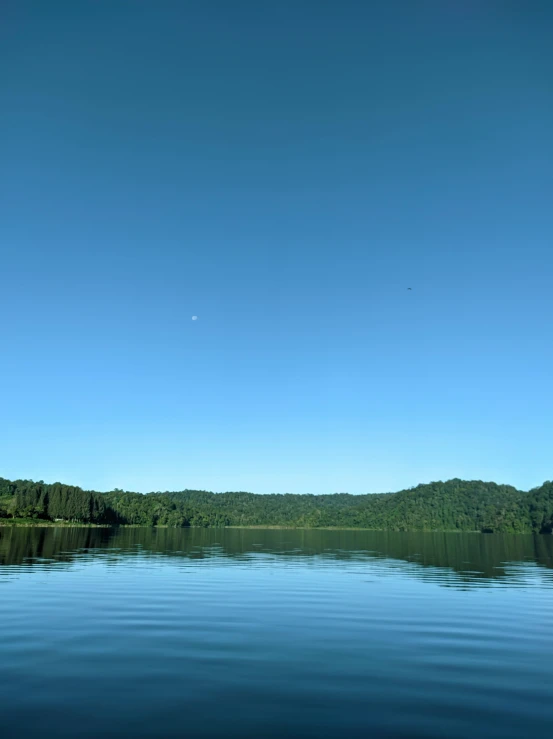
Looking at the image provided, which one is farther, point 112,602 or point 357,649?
point 112,602

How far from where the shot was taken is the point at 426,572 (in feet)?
194

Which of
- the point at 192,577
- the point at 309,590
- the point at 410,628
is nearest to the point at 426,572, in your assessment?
the point at 309,590

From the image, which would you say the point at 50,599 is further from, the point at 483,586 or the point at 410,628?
the point at 483,586

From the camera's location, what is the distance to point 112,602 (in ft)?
112

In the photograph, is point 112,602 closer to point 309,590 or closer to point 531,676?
point 309,590

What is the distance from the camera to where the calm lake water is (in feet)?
46.2

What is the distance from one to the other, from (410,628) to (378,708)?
13746 millimetres

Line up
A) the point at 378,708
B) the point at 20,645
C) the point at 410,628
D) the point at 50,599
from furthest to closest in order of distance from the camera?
the point at 50,599 → the point at 410,628 → the point at 20,645 → the point at 378,708

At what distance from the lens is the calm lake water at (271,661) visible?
14086mm

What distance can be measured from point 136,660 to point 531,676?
1473 centimetres

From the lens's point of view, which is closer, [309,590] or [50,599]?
[50,599]

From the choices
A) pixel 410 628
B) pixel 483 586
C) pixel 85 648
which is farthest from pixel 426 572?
pixel 85 648

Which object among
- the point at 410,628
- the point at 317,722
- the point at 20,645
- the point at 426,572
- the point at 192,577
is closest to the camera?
the point at 317,722

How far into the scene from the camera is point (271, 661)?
67.0ft
